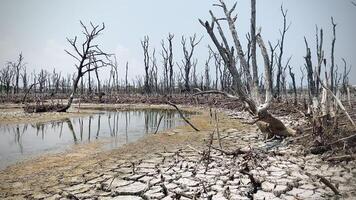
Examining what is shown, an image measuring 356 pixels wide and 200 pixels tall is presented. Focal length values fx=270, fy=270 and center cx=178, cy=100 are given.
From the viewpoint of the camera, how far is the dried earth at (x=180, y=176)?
4199 mm

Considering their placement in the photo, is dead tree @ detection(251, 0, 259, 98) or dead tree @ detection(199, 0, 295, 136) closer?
dead tree @ detection(199, 0, 295, 136)

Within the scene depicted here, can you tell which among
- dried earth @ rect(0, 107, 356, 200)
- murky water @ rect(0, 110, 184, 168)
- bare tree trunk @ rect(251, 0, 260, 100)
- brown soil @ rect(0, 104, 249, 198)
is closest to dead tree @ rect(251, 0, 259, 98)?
bare tree trunk @ rect(251, 0, 260, 100)

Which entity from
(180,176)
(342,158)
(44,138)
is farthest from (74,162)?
(342,158)

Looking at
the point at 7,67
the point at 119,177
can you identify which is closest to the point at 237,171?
the point at 119,177

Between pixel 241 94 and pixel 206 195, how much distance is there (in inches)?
159

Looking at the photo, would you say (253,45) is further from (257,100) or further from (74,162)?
(74,162)

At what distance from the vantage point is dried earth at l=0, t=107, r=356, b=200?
165 inches

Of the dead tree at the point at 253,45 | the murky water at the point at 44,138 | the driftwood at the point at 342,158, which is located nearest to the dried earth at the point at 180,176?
the driftwood at the point at 342,158

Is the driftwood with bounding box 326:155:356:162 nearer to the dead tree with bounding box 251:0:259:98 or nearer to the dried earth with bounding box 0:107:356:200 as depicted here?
the dried earth with bounding box 0:107:356:200

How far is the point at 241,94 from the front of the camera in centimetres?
755

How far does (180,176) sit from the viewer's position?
16.5 ft

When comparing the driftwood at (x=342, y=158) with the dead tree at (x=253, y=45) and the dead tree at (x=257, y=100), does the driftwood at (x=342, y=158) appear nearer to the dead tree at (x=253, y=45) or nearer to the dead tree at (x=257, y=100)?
the dead tree at (x=257, y=100)

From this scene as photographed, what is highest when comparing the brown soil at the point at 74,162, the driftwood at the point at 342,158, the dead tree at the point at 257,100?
the dead tree at the point at 257,100

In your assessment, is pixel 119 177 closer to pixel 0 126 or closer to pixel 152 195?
pixel 152 195
